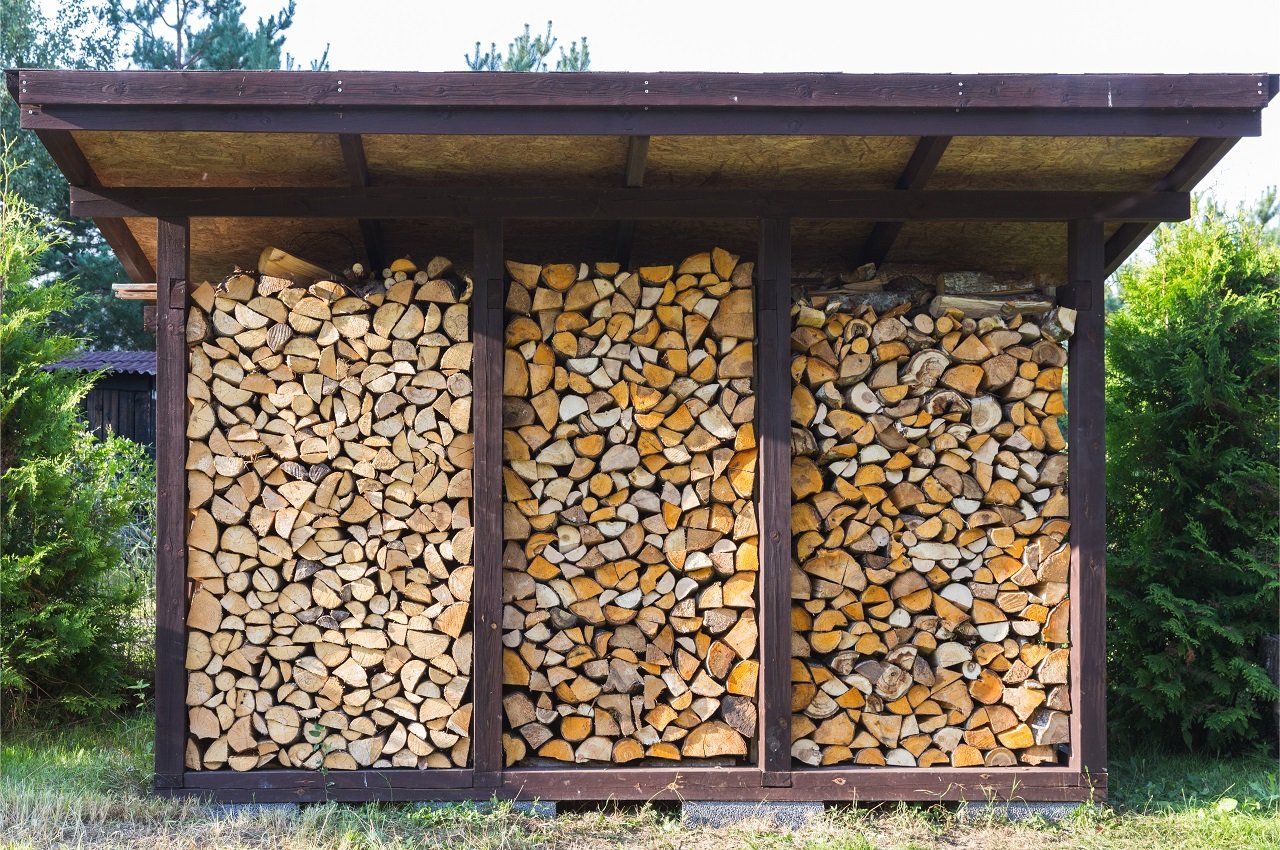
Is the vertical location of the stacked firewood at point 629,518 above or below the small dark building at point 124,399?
below

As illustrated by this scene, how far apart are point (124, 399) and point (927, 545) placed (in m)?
11.3

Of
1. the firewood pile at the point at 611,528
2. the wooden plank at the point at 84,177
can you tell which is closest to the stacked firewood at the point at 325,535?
the firewood pile at the point at 611,528

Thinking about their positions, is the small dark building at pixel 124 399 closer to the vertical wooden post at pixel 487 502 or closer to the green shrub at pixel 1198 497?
the vertical wooden post at pixel 487 502

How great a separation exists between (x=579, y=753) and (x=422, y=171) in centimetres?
233

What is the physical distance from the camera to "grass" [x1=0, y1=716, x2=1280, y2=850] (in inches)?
133

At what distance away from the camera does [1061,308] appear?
3.72 m

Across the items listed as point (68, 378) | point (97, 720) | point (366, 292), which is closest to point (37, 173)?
point (68, 378)

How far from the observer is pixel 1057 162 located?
3613 mm

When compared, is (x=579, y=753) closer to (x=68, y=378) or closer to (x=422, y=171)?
(x=422, y=171)

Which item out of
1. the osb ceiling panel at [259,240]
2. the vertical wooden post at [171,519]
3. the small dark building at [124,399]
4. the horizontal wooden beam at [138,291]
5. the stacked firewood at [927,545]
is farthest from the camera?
the small dark building at [124,399]

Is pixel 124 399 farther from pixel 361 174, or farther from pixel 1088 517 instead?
pixel 1088 517

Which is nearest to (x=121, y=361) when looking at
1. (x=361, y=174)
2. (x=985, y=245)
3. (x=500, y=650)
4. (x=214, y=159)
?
(x=214, y=159)

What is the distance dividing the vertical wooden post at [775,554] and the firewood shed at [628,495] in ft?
0.04

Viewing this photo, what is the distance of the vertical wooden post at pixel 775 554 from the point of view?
11.9 feet
